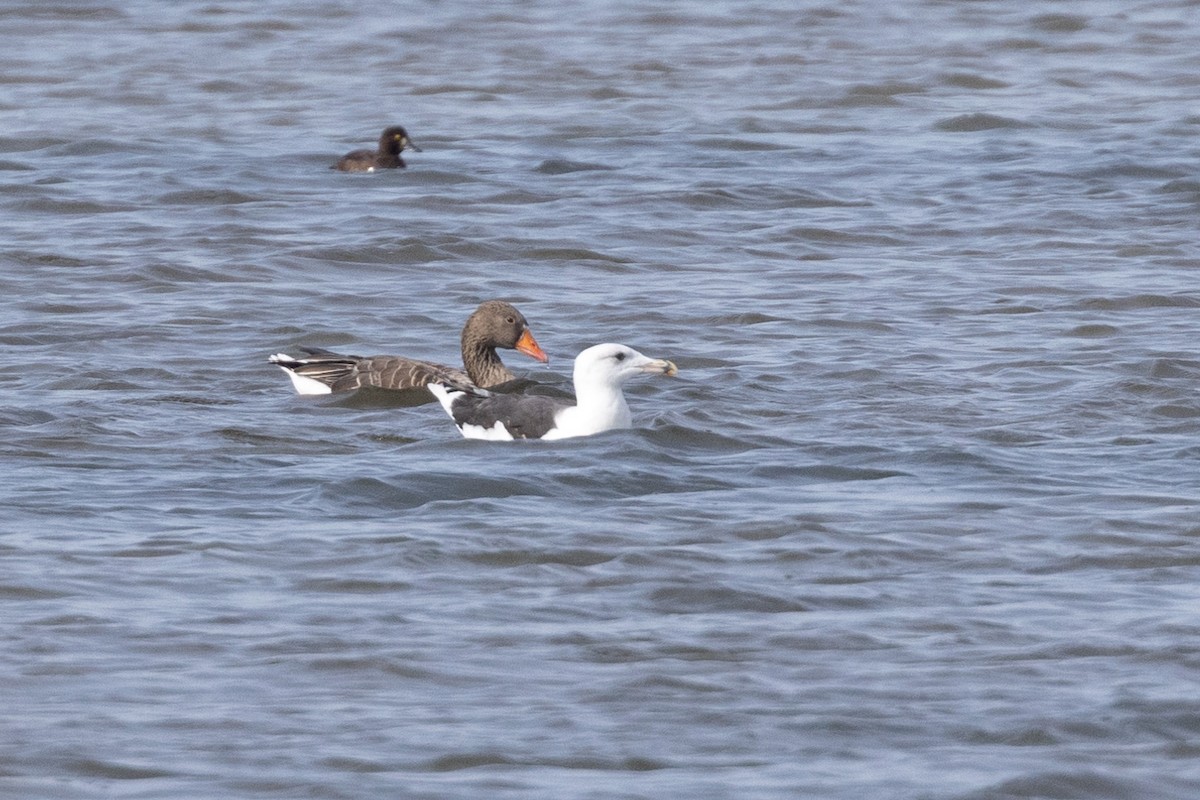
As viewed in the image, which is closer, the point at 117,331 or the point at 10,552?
the point at 10,552

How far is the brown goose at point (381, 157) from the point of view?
813 inches

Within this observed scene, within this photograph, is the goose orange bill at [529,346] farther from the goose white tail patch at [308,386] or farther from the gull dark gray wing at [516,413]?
the gull dark gray wing at [516,413]

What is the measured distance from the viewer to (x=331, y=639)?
7.48 meters

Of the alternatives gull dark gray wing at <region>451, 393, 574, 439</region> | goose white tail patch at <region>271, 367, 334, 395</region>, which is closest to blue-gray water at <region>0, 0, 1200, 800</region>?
goose white tail patch at <region>271, 367, 334, 395</region>

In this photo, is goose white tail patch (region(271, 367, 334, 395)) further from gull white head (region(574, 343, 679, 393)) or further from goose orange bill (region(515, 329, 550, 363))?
gull white head (region(574, 343, 679, 393))

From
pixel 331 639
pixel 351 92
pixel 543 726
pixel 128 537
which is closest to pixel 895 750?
pixel 543 726

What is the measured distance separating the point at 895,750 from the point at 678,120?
59.2ft

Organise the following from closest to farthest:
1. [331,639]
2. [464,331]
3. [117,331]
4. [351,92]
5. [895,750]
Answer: [895,750], [331,639], [464,331], [117,331], [351,92]

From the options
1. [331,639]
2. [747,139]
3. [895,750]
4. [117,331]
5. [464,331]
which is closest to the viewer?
[895,750]

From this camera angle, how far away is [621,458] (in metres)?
10.5

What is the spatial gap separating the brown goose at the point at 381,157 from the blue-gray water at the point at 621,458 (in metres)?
0.56

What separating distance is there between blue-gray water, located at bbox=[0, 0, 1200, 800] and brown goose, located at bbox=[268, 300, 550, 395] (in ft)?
0.42

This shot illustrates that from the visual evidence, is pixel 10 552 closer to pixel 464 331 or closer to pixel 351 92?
pixel 464 331

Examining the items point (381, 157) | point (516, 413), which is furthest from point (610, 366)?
point (381, 157)
